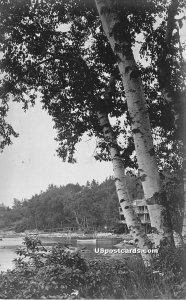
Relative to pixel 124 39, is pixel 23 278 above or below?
below

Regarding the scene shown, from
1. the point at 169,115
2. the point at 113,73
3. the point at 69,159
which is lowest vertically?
the point at 69,159

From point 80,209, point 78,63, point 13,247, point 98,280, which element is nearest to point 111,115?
point 78,63

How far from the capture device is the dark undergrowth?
521 centimetres

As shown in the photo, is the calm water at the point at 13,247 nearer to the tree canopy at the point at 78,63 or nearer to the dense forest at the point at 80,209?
the tree canopy at the point at 78,63

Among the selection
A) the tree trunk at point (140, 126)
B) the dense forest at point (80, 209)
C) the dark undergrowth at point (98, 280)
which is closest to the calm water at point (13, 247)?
the dark undergrowth at point (98, 280)

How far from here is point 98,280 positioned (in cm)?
557

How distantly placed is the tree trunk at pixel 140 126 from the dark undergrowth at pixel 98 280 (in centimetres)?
81

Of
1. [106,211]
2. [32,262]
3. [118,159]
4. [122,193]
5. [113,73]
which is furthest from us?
[106,211]

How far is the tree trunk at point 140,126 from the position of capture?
6.54 meters

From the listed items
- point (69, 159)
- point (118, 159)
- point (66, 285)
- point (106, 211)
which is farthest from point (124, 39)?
point (106, 211)

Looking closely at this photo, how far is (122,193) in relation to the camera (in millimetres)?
9055

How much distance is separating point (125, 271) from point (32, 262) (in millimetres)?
1688

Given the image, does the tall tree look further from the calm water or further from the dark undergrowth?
the calm water

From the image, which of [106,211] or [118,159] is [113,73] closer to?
[118,159]
